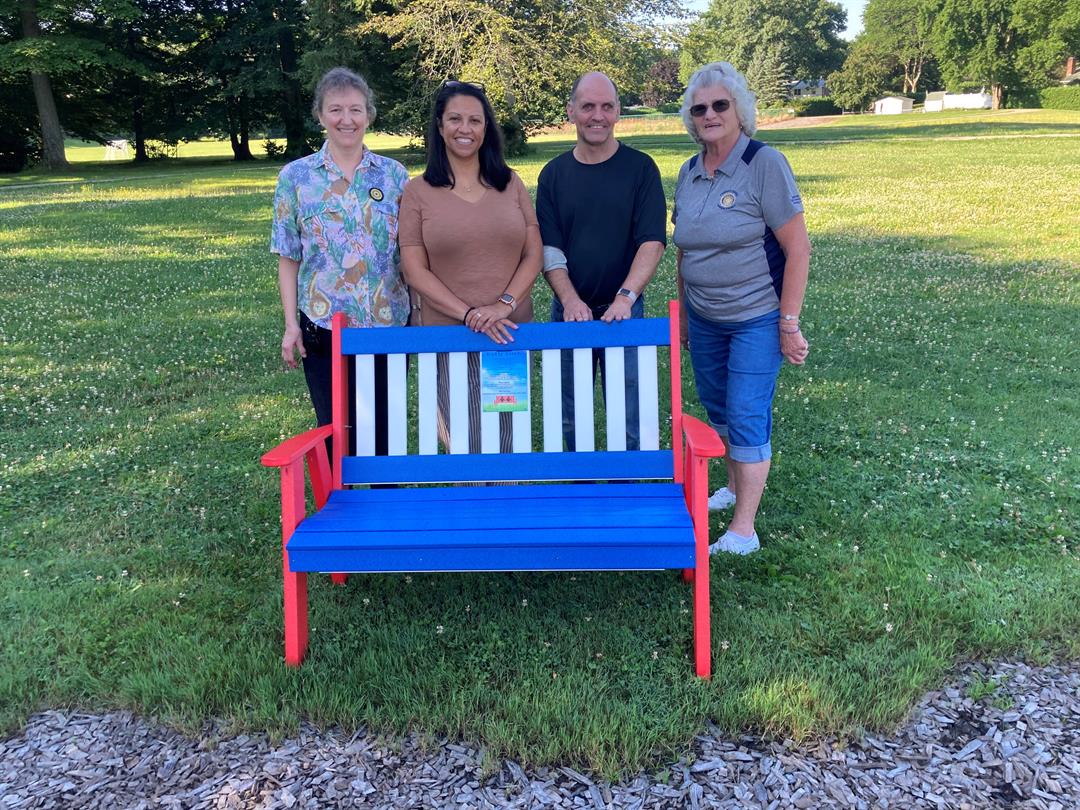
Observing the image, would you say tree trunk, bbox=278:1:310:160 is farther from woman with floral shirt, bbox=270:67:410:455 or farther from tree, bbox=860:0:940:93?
tree, bbox=860:0:940:93

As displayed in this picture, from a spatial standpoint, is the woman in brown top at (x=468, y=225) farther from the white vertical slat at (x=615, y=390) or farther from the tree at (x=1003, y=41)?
the tree at (x=1003, y=41)

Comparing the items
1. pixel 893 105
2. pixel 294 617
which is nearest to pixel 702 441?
pixel 294 617

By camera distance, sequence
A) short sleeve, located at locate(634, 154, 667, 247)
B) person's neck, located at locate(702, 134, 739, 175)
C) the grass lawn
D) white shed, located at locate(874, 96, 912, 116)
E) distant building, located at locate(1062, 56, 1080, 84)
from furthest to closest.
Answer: white shed, located at locate(874, 96, 912, 116), distant building, located at locate(1062, 56, 1080, 84), short sleeve, located at locate(634, 154, 667, 247), person's neck, located at locate(702, 134, 739, 175), the grass lawn

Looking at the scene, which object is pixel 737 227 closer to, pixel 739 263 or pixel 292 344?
pixel 739 263

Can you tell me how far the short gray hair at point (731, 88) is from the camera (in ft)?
11.4

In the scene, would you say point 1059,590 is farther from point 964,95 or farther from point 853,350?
point 964,95

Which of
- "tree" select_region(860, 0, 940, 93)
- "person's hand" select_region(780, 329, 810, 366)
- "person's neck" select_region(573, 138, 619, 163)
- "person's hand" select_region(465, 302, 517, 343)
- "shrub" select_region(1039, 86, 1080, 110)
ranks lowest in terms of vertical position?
"person's hand" select_region(780, 329, 810, 366)

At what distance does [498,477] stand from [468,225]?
1.18 m

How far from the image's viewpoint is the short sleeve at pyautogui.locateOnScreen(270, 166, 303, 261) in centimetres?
376

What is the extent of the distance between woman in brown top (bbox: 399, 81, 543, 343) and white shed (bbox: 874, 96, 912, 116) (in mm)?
87154

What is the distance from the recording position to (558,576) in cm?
400

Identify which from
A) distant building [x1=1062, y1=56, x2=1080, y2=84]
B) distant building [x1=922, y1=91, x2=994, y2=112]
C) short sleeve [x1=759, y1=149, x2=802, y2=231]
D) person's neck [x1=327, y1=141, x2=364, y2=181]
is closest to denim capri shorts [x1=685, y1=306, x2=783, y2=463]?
short sleeve [x1=759, y1=149, x2=802, y2=231]

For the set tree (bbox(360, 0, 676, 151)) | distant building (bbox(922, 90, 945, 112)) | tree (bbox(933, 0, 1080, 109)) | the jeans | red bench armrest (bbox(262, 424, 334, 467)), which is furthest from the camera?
distant building (bbox(922, 90, 945, 112))

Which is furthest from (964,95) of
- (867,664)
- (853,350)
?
(867,664)
